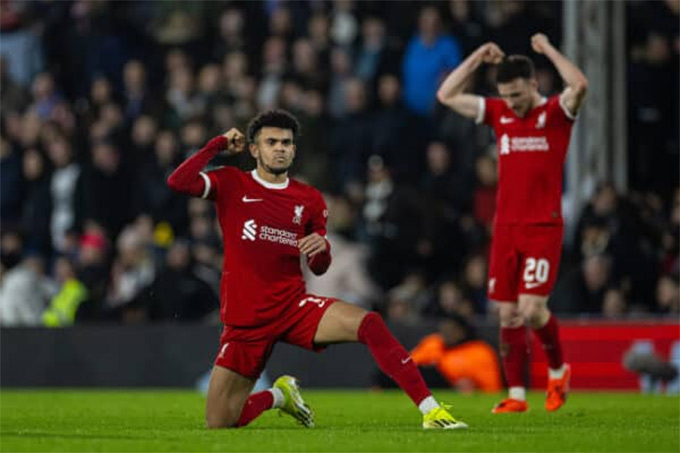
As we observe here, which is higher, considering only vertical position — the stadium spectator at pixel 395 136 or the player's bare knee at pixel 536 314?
the stadium spectator at pixel 395 136

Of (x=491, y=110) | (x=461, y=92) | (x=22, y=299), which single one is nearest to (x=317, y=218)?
(x=491, y=110)

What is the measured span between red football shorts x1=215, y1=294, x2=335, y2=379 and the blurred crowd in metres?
7.53

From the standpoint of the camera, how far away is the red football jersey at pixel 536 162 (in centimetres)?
1359

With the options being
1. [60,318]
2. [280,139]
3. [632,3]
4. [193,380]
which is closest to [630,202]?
[632,3]

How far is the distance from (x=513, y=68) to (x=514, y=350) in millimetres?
2159

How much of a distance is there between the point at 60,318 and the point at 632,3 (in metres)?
7.37

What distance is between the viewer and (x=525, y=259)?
13625 mm

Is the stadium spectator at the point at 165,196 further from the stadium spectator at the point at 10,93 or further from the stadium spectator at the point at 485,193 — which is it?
the stadium spectator at the point at 485,193

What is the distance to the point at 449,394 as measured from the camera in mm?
17953

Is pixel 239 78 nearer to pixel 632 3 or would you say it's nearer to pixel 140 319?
pixel 140 319

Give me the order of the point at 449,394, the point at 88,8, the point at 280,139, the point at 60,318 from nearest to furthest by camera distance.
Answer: the point at 280,139
the point at 449,394
the point at 60,318
the point at 88,8

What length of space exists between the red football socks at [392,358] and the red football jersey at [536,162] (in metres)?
2.91

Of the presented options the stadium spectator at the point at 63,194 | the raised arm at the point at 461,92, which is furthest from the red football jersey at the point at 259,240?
the stadium spectator at the point at 63,194

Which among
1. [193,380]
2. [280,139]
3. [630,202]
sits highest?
[280,139]
